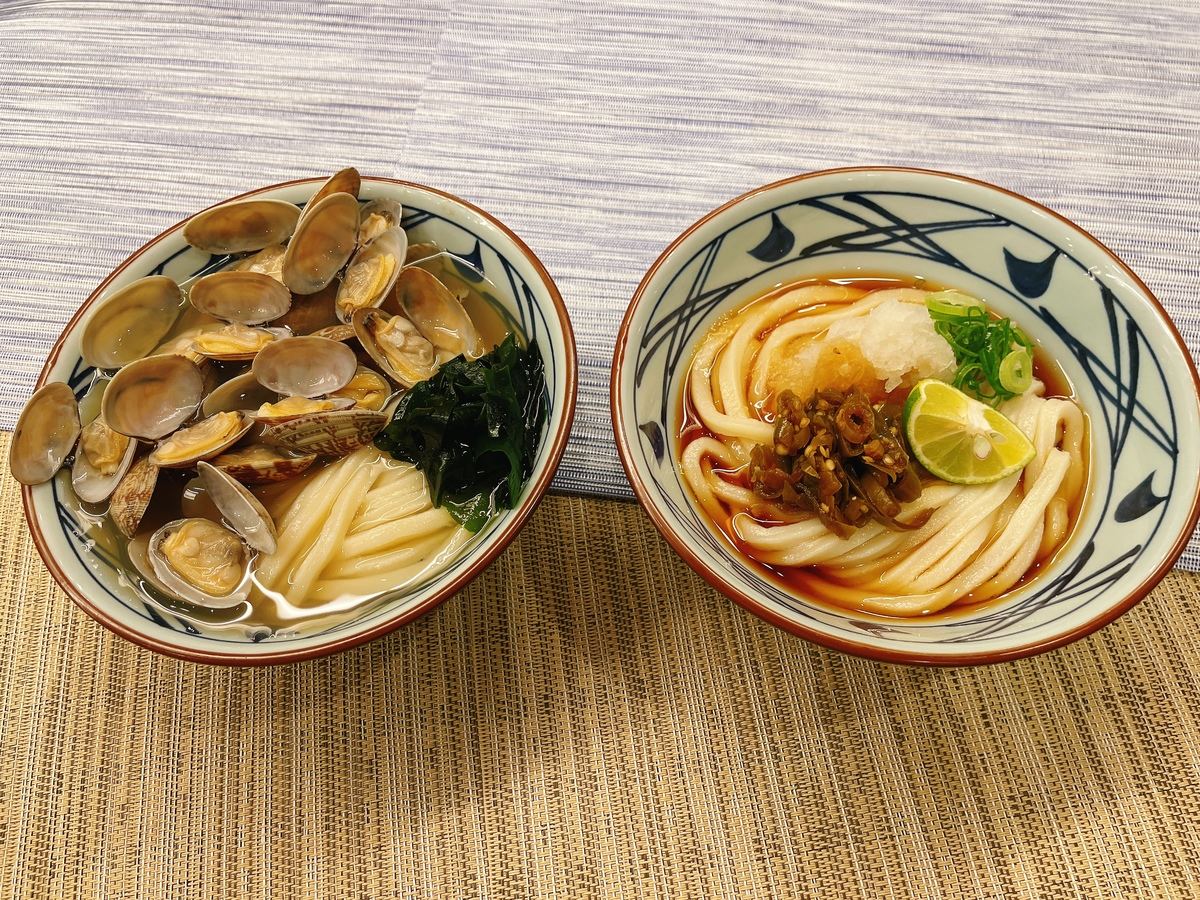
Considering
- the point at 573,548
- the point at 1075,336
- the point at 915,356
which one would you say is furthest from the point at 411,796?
the point at 1075,336

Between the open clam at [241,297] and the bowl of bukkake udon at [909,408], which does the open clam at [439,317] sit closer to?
the open clam at [241,297]

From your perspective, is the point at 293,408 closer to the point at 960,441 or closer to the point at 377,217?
the point at 377,217

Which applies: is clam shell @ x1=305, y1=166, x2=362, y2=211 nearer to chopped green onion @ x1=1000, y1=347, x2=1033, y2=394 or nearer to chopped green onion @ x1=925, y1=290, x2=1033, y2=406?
chopped green onion @ x1=925, y1=290, x2=1033, y2=406

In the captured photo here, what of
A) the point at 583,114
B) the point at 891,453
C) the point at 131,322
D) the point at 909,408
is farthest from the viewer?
the point at 583,114

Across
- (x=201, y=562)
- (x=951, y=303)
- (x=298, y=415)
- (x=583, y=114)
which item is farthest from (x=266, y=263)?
(x=951, y=303)

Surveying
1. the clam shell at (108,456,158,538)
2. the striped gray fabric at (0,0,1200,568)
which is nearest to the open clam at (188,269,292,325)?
the clam shell at (108,456,158,538)

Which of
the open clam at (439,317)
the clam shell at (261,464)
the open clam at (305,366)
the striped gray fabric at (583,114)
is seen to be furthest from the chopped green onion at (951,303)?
the clam shell at (261,464)
